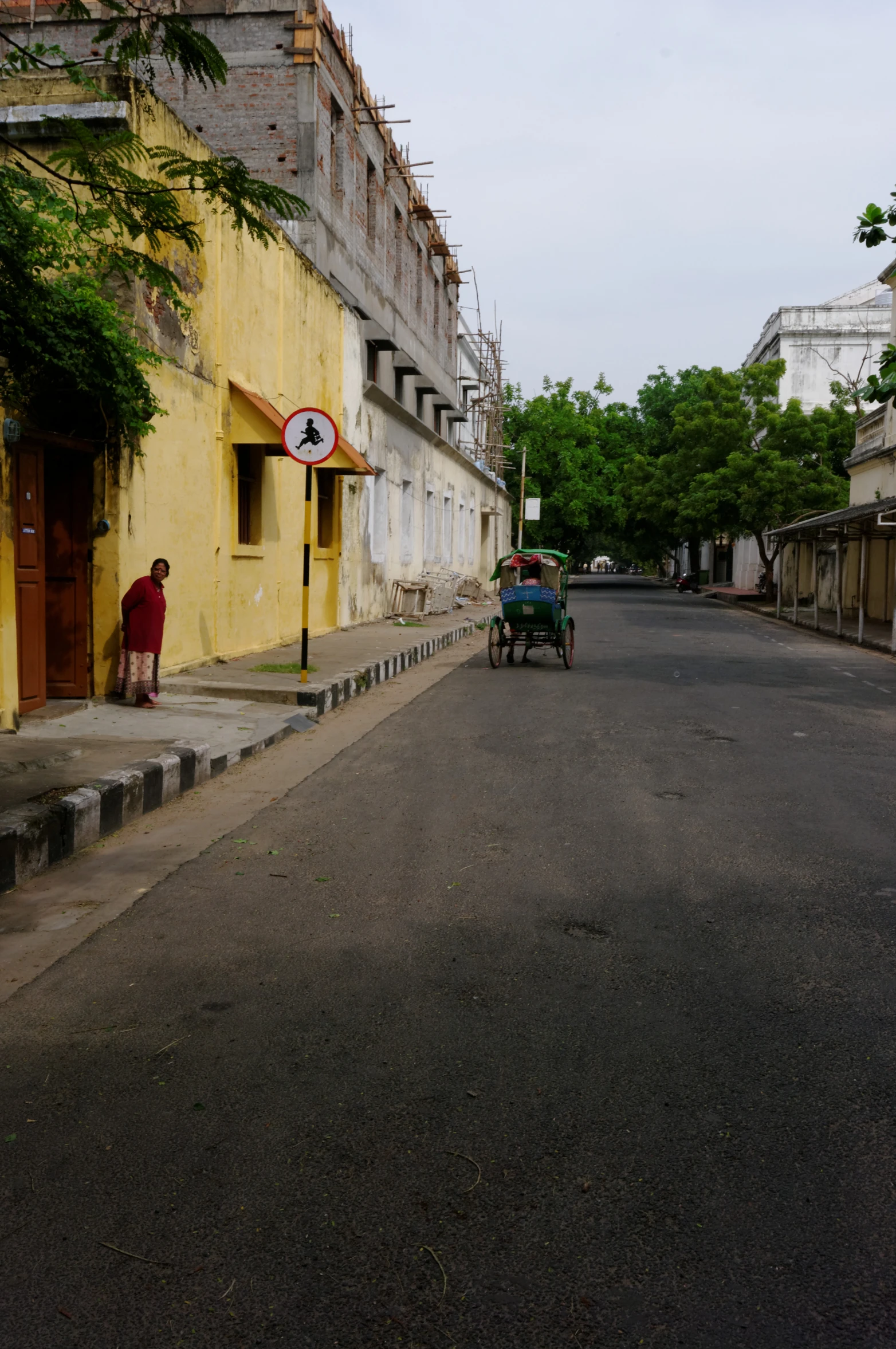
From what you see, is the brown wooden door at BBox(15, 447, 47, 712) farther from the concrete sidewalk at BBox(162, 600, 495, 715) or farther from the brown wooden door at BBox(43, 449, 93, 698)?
the concrete sidewalk at BBox(162, 600, 495, 715)

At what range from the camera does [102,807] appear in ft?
21.0

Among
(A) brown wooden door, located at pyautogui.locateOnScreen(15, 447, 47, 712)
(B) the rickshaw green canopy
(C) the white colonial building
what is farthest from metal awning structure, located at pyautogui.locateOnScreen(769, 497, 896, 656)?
(C) the white colonial building

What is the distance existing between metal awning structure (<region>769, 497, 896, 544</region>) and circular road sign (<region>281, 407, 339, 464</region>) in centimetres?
→ 1208

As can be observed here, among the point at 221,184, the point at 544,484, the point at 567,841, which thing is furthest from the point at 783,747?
the point at 544,484

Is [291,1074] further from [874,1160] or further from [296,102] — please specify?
[296,102]

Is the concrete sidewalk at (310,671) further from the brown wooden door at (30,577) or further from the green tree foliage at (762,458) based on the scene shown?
the green tree foliage at (762,458)

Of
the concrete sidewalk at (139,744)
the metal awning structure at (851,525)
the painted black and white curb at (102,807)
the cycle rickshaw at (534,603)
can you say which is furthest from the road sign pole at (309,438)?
the metal awning structure at (851,525)

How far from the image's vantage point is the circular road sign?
36.5 feet

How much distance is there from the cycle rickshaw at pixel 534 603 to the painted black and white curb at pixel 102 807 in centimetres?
532

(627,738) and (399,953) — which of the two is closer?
(399,953)

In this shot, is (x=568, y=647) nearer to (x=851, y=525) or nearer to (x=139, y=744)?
(x=139, y=744)

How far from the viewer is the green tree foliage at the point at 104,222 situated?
4723 mm

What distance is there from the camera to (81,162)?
4.77 metres

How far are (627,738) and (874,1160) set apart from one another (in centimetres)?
670
